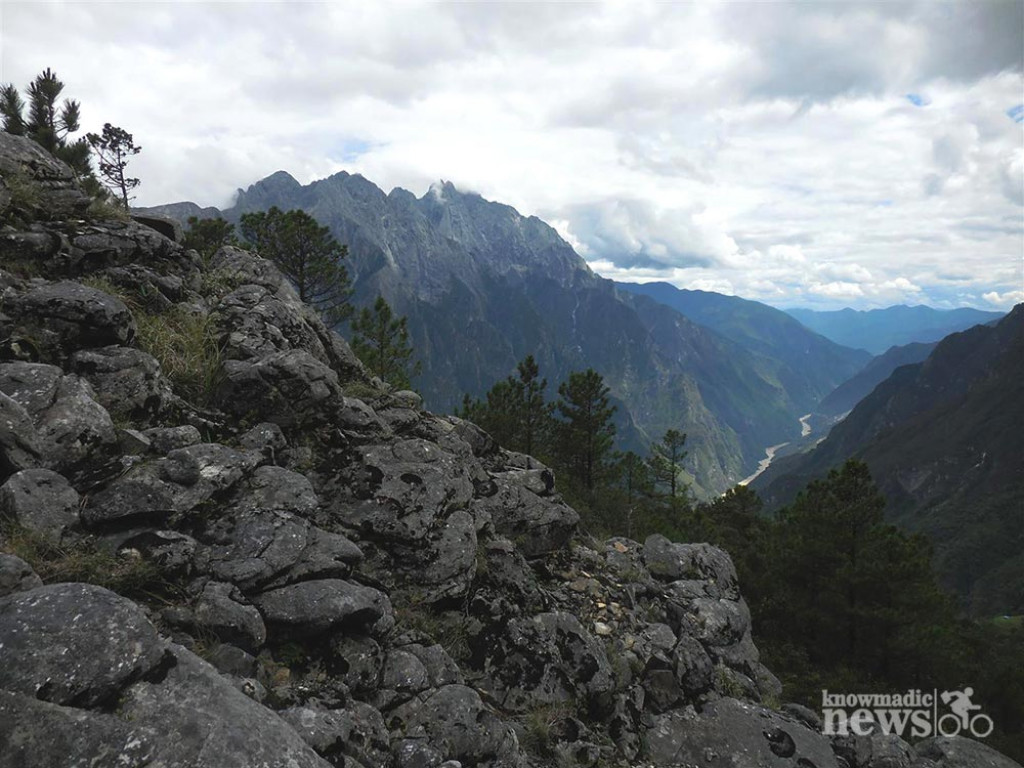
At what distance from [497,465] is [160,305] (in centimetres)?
971

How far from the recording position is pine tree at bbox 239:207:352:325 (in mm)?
32000

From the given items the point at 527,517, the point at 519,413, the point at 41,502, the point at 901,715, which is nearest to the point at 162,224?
the point at 41,502

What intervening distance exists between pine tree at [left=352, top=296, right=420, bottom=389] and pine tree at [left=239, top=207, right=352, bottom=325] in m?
3.02

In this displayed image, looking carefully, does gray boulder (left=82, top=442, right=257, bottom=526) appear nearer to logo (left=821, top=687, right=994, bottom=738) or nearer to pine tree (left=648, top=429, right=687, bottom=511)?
logo (left=821, top=687, right=994, bottom=738)

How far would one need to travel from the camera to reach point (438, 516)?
10.4m

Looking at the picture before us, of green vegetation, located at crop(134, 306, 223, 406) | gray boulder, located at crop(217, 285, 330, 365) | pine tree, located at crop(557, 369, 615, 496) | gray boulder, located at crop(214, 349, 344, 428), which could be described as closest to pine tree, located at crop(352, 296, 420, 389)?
pine tree, located at crop(557, 369, 615, 496)

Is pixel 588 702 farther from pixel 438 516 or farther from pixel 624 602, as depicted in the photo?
pixel 438 516

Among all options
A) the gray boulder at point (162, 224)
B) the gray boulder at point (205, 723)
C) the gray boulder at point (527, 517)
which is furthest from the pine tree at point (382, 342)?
the gray boulder at point (205, 723)

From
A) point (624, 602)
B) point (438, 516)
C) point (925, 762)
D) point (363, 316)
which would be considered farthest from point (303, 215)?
point (925, 762)

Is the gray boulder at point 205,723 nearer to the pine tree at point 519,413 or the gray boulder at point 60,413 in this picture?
the gray boulder at point 60,413

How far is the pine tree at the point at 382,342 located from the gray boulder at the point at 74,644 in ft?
88.0

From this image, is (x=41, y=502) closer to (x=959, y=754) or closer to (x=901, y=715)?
(x=959, y=754)

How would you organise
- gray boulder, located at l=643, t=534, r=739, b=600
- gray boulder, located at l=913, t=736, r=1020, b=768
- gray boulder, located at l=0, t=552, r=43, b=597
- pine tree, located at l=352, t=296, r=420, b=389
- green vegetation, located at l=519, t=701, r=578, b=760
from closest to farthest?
gray boulder, located at l=0, t=552, r=43, b=597, green vegetation, located at l=519, t=701, r=578, b=760, gray boulder, located at l=913, t=736, r=1020, b=768, gray boulder, located at l=643, t=534, r=739, b=600, pine tree, located at l=352, t=296, r=420, b=389

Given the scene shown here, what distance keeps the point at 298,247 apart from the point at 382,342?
27.1ft
